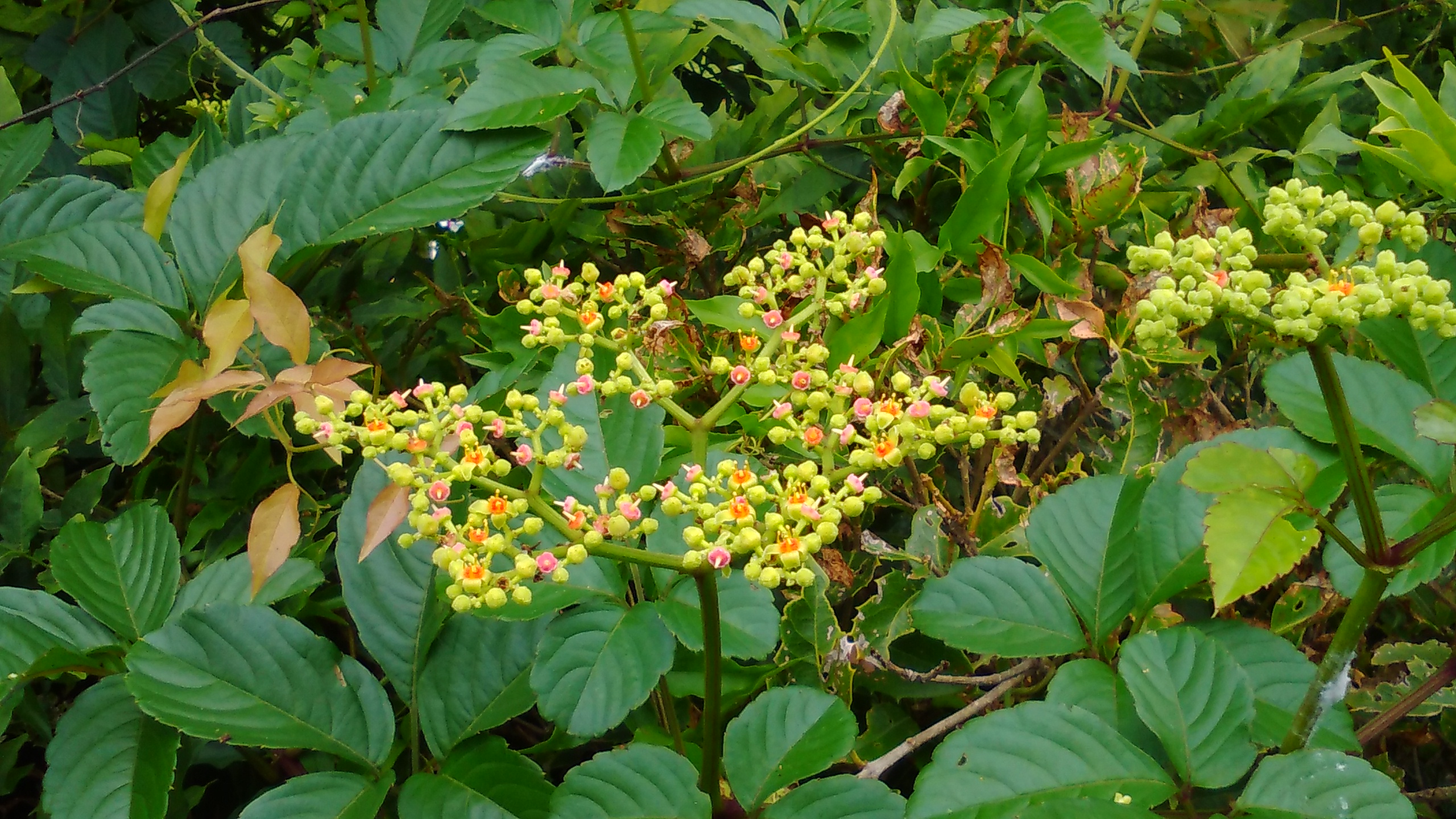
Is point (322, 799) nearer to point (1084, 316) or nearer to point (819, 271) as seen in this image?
point (819, 271)

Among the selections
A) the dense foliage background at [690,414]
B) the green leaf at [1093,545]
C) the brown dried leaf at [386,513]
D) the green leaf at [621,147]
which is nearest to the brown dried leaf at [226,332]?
the dense foliage background at [690,414]

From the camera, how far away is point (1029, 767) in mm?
615

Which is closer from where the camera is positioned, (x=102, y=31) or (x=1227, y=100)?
(x=1227, y=100)

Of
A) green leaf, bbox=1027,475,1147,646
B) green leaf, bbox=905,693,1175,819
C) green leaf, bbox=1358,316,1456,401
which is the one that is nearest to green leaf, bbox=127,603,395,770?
green leaf, bbox=905,693,1175,819

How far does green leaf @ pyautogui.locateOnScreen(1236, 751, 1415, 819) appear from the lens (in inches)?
22.6

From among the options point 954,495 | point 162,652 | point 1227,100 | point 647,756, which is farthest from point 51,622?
point 1227,100

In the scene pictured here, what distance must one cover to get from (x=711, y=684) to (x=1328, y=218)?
1.64 ft

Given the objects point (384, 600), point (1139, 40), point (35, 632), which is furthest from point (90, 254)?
point (1139, 40)

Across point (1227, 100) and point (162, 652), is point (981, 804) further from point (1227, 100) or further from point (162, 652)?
point (1227, 100)

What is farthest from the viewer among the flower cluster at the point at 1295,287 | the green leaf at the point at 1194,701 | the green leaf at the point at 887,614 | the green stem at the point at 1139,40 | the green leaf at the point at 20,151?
the green stem at the point at 1139,40

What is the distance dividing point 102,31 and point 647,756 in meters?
1.73

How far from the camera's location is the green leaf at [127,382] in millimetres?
823

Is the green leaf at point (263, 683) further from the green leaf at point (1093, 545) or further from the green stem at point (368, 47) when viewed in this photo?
the green stem at point (368, 47)

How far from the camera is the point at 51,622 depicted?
85 cm
